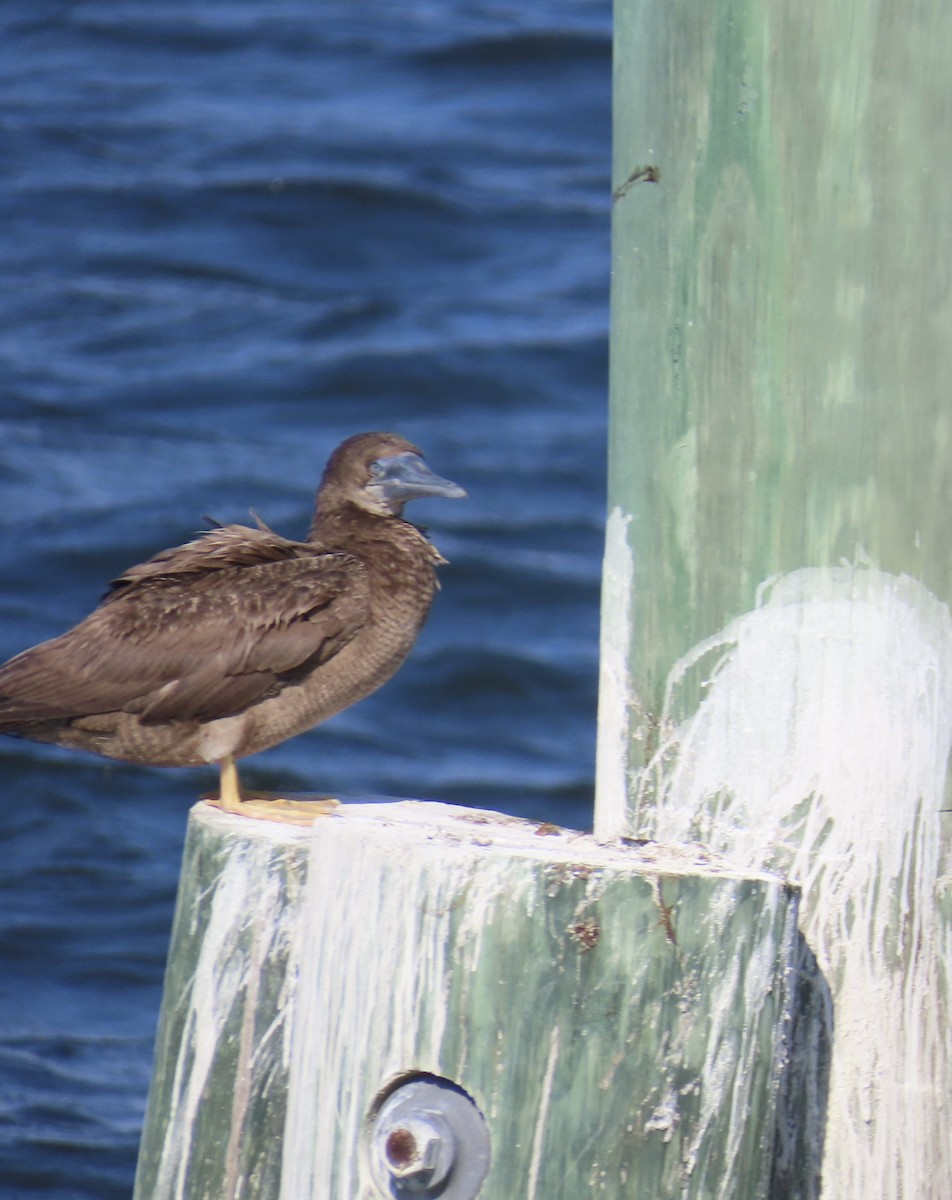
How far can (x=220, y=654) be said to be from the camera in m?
4.50

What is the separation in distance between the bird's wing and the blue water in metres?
2.37

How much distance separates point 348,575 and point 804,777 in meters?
1.93

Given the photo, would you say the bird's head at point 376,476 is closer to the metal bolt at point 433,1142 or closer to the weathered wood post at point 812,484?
the weathered wood post at point 812,484

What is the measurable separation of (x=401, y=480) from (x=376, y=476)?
0.07 metres

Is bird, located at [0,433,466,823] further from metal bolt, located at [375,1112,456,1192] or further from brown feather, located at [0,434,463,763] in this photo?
metal bolt, located at [375,1112,456,1192]

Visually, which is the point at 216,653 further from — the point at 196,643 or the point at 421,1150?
the point at 421,1150

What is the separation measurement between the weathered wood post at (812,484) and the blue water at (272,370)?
395 centimetres

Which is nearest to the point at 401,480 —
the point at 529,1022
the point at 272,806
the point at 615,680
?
the point at 272,806

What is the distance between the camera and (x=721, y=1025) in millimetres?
2670

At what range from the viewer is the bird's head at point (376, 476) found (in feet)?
16.4

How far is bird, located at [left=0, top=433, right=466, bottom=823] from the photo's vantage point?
14.8ft

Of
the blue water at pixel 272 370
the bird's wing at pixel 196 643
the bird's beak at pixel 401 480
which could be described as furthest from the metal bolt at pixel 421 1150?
the blue water at pixel 272 370

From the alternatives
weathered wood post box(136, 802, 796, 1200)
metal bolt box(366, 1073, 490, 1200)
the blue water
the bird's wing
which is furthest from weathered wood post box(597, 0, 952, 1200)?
the blue water

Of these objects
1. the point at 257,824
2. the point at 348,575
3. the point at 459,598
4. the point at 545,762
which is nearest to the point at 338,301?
the point at 459,598
